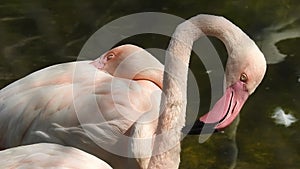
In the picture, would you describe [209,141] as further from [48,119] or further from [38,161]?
[38,161]

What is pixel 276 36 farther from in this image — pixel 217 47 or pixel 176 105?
pixel 176 105

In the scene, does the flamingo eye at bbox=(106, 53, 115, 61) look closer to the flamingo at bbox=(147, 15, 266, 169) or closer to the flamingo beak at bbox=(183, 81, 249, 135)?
the flamingo at bbox=(147, 15, 266, 169)

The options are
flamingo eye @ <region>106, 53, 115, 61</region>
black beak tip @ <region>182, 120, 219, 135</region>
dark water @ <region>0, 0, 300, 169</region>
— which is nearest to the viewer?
black beak tip @ <region>182, 120, 219, 135</region>

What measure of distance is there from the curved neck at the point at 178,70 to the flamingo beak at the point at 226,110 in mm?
154

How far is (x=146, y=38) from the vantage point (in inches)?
243

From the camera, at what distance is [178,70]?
12.1 feet

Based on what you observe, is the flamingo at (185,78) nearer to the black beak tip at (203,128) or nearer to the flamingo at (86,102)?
the black beak tip at (203,128)

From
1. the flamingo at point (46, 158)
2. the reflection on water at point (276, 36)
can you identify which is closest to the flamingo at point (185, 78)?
the flamingo at point (46, 158)

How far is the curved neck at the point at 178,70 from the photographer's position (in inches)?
145

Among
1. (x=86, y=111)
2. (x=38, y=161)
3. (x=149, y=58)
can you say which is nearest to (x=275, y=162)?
(x=149, y=58)

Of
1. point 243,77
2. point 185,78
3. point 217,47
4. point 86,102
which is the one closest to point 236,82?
point 243,77

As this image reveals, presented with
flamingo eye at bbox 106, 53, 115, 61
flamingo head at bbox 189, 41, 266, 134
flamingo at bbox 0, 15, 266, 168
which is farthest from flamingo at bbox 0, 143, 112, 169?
flamingo eye at bbox 106, 53, 115, 61

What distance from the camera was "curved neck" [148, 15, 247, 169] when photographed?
12.1 feet

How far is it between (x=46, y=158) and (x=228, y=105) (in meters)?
0.92
